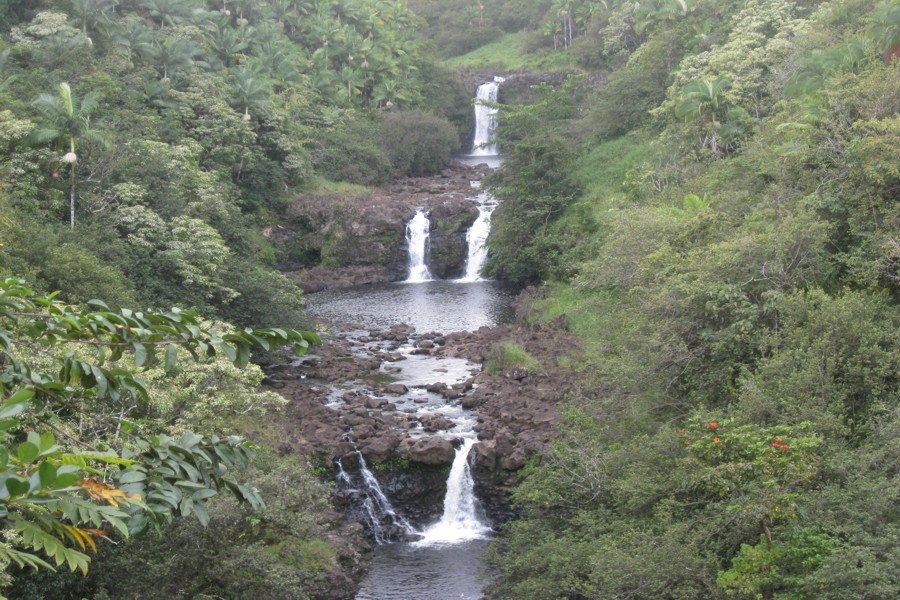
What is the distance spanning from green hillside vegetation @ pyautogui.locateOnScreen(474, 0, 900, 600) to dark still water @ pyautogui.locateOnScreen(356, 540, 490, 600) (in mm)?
853

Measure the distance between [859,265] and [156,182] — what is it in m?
21.7

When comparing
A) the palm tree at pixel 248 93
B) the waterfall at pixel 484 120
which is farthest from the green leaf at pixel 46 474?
the waterfall at pixel 484 120

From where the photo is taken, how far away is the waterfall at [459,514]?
63.3 ft

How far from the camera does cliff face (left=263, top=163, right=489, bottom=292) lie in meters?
42.4

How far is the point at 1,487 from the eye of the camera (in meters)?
3.05

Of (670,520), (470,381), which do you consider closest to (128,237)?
(470,381)

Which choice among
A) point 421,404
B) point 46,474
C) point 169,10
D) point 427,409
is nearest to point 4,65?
point 169,10

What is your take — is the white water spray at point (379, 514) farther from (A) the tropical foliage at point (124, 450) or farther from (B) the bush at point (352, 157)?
(B) the bush at point (352, 157)

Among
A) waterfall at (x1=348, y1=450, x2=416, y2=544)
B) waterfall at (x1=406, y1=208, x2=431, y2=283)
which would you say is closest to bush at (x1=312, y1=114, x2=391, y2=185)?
waterfall at (x1=406, y1=208, x2=431, y2=283)

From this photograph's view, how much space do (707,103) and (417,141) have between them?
2594 cm

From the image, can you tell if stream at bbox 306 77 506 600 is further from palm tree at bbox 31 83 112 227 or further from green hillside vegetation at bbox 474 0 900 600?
palm tree at bbox 31 83 112 227

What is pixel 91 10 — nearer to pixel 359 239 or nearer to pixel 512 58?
pixel 359 239

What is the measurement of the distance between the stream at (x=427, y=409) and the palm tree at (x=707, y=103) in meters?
10.1

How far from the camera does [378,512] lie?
19984 mm
